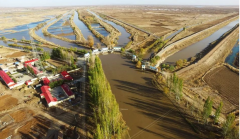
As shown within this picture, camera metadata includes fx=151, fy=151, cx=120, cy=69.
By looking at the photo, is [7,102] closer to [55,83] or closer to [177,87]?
[55,83]

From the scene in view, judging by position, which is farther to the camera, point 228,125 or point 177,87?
point 177,87

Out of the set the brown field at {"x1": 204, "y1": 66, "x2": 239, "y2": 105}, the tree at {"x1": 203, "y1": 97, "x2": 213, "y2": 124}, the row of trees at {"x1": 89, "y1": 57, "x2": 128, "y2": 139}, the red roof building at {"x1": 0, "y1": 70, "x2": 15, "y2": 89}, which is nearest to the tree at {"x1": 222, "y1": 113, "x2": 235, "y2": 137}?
the tree at {"x1": 203, "y1": 97, "x2": 213, "y2": 124}

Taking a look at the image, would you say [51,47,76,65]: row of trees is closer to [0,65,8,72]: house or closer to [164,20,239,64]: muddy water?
[0,65,8,72]: house

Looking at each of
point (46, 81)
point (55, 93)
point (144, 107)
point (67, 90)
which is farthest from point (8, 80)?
point (144, 107)

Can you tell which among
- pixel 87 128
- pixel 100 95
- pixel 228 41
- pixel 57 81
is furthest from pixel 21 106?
pixel 228 41

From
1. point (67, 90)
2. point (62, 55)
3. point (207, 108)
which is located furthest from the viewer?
point (62, 55)

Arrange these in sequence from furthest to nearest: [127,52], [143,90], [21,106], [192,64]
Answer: [127,52], [192,64], [143,90], [21,106]

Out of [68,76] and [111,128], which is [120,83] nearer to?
[68,76]
